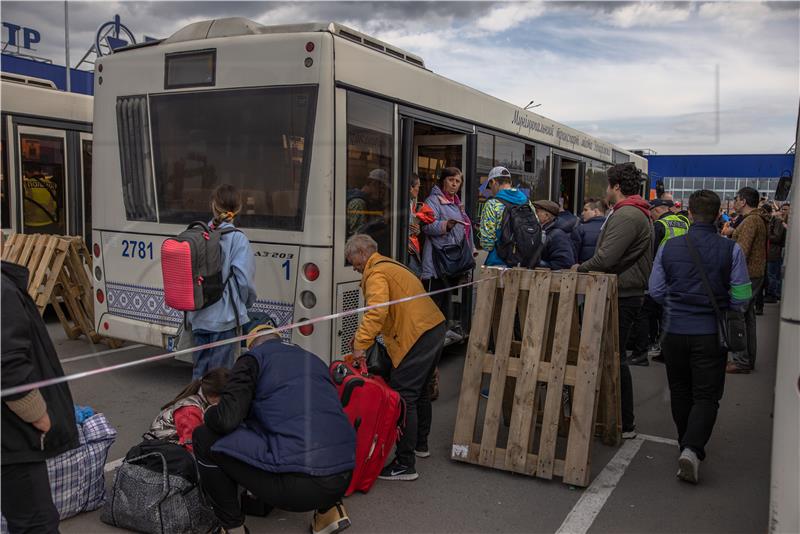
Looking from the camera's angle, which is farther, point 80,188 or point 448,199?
point 80,188

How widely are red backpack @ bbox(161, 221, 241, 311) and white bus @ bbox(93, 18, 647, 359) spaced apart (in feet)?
2.64

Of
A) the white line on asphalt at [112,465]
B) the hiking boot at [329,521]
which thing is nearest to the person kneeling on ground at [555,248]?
the hiking boot at [329,521]

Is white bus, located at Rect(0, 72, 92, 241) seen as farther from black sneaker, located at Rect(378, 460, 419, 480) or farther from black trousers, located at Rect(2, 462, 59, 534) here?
black trousers, located at Rect(2, 462, 59, 534)

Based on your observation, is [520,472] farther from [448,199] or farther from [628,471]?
[448,199]

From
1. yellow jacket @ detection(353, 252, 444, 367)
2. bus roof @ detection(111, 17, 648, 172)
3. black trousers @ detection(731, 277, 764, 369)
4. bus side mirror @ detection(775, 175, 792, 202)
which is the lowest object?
black trousers @ detection(731, 277, 764, 369)

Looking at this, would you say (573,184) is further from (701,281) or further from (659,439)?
(701,281)

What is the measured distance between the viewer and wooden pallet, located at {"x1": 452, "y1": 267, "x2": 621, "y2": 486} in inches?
170

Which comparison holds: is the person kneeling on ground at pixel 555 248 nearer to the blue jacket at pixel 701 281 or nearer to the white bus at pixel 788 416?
the blue jacket at pixel 701 281

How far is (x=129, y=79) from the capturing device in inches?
245

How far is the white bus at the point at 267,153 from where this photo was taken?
5.29 m

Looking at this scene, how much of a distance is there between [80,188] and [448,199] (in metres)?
5.26

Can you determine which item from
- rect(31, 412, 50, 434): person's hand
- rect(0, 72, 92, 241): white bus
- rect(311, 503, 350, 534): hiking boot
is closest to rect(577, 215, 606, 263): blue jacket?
rect(311, 503, 350, 534): hiking boot

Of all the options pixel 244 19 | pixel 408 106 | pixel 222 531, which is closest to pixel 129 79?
pixel 244 19

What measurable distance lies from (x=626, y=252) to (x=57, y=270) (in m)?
5.80
